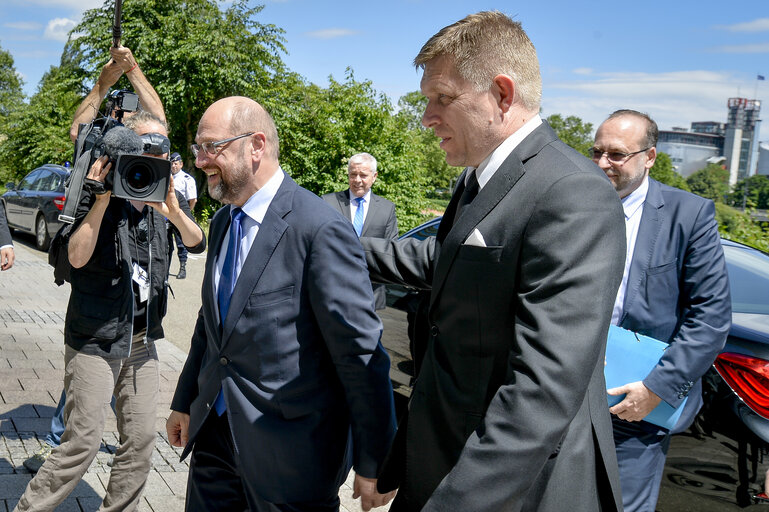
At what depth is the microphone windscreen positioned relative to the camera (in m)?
3.11

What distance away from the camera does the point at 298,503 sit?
2.34 metres

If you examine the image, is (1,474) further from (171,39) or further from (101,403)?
(171,39)

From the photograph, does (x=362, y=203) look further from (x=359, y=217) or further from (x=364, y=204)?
(x=359, y=217)

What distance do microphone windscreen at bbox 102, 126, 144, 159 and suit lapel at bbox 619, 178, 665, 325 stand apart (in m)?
2.23

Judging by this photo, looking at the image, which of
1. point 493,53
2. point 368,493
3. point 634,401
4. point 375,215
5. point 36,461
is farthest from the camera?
point 375,215

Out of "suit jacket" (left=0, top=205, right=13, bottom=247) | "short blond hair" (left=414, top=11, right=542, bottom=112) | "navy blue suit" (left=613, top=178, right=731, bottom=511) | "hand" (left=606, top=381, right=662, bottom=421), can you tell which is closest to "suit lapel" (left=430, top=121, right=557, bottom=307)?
"short blond hair" (left=414, top=11, right=542, bottom=112)

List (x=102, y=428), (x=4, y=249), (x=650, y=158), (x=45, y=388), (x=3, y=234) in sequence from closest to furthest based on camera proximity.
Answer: (x=650, y=158)
(x=102, y=428)
(x=4, y=249)
(x=3, y=234)
(x=45, y=388)

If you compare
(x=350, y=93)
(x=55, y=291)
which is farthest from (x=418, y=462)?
(x=350, y=93)

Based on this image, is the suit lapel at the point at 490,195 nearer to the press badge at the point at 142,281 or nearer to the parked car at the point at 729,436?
the parked car at the point at 729,436

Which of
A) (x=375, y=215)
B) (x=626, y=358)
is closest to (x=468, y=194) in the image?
(x=626, y=358)

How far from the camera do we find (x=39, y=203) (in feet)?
48.3

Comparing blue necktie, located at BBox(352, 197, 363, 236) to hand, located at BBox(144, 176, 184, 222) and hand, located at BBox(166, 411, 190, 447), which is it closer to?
hand, located at BBox(144, 176, 184, 222)

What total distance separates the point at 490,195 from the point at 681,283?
1.63 m

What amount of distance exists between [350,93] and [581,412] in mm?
16716
